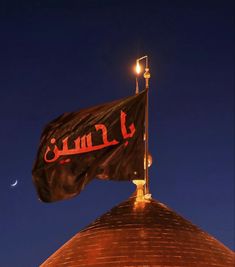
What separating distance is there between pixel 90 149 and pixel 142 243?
247cm

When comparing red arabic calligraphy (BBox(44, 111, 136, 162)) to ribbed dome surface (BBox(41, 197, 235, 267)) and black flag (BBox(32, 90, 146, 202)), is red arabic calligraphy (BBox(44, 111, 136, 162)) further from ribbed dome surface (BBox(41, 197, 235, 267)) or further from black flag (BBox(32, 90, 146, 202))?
ribbed dome surface (BBox(41, 197, 235, 267))

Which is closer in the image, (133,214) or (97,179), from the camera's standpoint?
(97,179)

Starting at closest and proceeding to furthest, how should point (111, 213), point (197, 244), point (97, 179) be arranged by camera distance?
1. point (97, 179)
2. point (197, 244)
3. point (111, 213)

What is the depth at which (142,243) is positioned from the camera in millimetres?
16344

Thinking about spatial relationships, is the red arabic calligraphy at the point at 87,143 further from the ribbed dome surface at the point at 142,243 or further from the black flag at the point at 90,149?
the ribbed dome surface at the point at 142,243

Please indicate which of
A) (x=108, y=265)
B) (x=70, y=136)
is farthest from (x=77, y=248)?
(x=70, y=136)

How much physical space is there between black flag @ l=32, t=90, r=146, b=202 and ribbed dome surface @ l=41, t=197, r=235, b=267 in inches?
66.7

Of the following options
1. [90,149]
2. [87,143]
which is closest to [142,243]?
[90,149]

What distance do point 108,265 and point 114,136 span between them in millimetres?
2874

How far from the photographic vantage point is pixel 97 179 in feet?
51.8

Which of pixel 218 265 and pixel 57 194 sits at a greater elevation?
pixel 57 194

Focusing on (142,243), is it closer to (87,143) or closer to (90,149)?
(90,149)

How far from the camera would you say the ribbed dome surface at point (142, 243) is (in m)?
16.0

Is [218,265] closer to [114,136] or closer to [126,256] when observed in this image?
[126,256]
